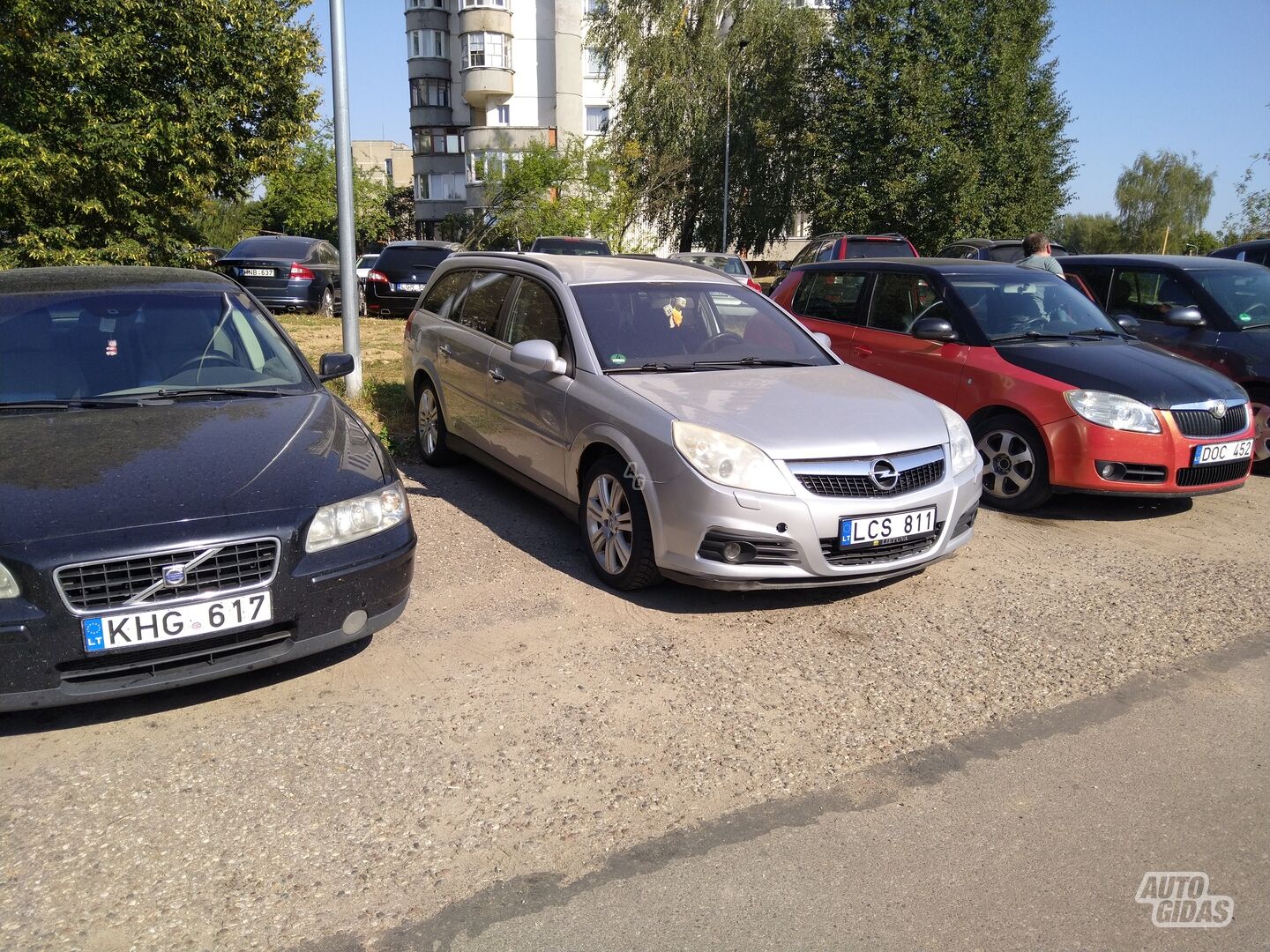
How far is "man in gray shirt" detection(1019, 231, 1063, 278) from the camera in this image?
9.22 m

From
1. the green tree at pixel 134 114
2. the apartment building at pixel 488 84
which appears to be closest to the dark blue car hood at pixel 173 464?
the green tree at pixel 134 114

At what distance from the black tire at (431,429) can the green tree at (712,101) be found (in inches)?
1304

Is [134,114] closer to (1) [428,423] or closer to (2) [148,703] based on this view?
(1) [428,423]

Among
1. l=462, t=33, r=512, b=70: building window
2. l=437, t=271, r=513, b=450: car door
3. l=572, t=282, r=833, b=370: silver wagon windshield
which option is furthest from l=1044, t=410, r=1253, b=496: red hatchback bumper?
l=462, t=33, r=512, b=70: building window

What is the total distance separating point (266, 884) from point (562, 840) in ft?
2.82

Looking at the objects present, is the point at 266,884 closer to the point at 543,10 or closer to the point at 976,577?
the point at 976,577

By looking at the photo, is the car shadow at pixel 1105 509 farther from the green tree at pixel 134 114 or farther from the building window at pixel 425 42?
the building window at pixel 425 42

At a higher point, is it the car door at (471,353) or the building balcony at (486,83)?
the building balcony at (486,83)

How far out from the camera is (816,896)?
9.12 feet

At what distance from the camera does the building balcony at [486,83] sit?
1924 inches

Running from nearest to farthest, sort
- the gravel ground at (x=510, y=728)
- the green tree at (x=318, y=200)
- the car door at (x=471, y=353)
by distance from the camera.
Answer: the gravel ground at (x=510, y=728) < the car door at (x=471, y=353) < the green tree at (x=318, y=200)

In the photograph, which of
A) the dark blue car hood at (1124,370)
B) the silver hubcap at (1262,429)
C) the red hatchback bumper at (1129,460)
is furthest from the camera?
the silver hubcap at (1262,429)

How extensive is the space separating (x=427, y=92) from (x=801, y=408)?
5674cm

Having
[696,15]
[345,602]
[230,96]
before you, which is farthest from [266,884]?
[696,15]
